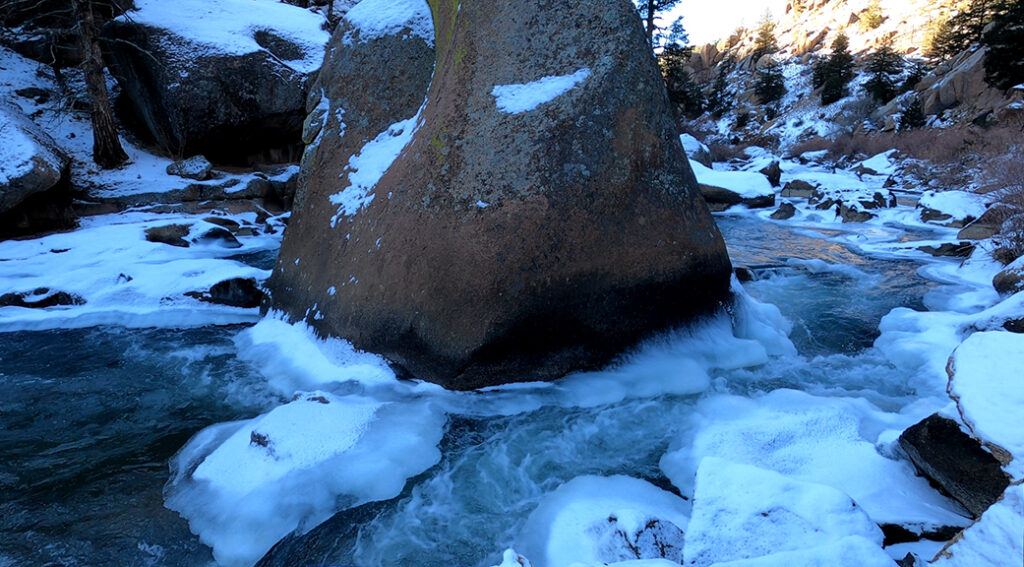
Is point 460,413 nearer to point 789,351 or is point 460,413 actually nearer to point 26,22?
point 789,351

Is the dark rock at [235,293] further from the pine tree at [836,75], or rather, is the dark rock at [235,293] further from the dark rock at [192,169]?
the pine tree at [836,75]

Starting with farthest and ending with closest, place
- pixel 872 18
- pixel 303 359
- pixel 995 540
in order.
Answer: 1. pixel 872 18
2. pixel 303 359
3. pixel 995 540

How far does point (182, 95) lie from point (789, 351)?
13.8 m

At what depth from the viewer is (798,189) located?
50.4ft

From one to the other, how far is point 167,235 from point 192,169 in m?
4.23

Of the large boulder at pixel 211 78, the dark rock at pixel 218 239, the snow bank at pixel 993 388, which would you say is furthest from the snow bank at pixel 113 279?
the snow bank at pixel 993 388

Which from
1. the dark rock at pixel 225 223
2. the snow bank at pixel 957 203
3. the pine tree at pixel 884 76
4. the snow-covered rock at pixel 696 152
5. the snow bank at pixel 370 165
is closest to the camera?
the snow bank at pixel 370 165

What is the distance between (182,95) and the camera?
12703mm

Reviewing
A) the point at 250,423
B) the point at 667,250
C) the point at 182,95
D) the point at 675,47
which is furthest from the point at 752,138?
the point at 250,423

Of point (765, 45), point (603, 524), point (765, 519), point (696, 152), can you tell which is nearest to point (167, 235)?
point (603, 524)

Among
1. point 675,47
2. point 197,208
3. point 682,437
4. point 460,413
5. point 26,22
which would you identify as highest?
point 675,47

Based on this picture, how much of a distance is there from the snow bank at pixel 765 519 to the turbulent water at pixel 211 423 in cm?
105

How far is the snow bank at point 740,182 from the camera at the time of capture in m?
14.2

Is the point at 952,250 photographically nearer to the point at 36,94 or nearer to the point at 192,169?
the point at 192,169
